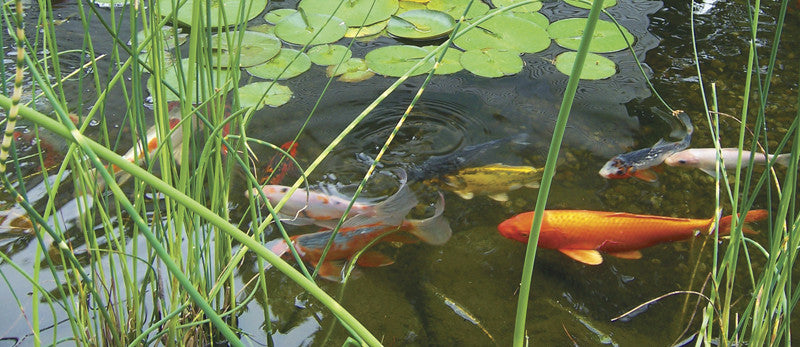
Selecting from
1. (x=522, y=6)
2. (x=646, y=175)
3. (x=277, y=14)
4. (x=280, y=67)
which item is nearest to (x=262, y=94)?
(x=280, y=67)

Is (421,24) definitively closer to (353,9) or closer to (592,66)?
(353,9)

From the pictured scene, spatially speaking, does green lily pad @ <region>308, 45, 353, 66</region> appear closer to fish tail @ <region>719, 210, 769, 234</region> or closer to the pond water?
the pond water

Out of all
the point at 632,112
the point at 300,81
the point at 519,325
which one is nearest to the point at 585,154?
the point at 632,112

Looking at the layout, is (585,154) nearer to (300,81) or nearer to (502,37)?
(502,37)

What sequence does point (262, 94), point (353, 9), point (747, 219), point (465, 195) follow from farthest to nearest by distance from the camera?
1. point (353, 9)
2. point (262, 94)
3. point (465, 195)
4. point (747, 219)

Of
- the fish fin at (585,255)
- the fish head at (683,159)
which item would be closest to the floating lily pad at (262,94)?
the fish fin at (585,255)

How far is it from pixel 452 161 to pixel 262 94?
72 cm

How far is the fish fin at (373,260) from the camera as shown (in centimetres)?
164

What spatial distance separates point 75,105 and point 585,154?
1679 mm

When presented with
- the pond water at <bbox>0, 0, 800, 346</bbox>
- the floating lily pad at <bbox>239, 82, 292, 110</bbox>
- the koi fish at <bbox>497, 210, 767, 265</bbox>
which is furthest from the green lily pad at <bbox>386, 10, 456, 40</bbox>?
the koi fish at <bbox>497, 210, 767, 265</bbox>

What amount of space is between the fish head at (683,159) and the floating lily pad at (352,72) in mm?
1049

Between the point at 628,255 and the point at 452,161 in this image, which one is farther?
the point at 452,161

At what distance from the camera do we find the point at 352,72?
7.73 ft

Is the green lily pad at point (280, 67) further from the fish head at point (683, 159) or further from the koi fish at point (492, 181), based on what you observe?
the fish head at point (683, 159)
